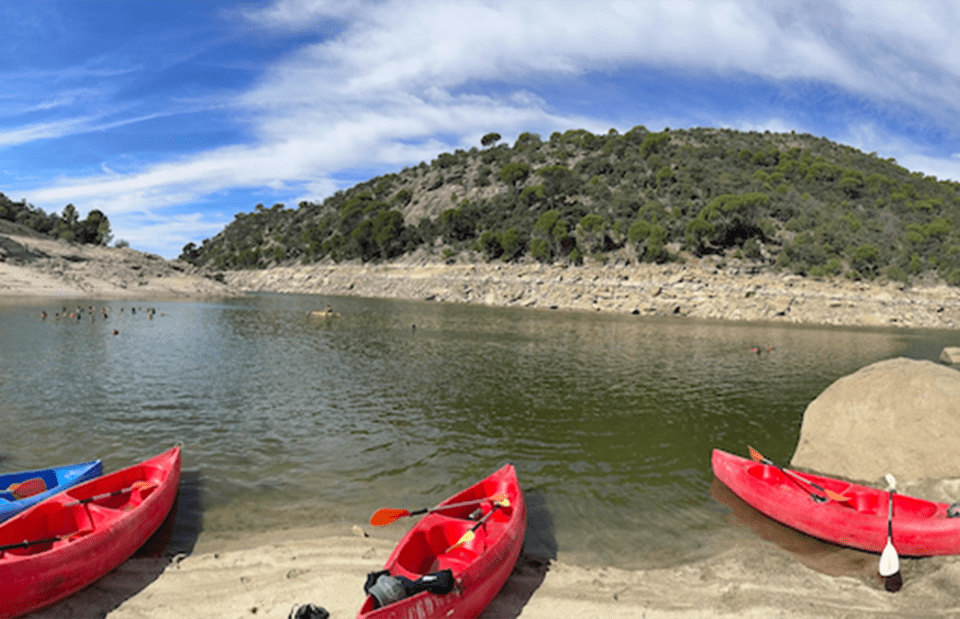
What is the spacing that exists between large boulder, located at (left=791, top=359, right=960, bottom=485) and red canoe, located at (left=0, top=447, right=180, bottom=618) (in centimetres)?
1622

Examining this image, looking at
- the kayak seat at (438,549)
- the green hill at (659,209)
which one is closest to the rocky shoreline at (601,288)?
the green hill at (659,209)

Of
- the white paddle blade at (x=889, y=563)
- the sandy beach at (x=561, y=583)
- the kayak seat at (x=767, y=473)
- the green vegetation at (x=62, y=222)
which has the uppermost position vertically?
the green vegetation at (x=62, y=222)

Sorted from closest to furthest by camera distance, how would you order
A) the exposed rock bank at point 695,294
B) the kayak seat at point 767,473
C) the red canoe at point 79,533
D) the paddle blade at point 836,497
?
the red canoe at point 79,533
the paddle blade at point 836,497
the kayak seat at point 767,473
the exposed rock bank at point 695,294

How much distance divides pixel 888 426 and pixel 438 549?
482 inches

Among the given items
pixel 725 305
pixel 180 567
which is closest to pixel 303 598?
pixel 180 567

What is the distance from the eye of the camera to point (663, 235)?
248 ft

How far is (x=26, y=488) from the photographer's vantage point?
31.6 ft

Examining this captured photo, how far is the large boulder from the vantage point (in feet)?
39.2

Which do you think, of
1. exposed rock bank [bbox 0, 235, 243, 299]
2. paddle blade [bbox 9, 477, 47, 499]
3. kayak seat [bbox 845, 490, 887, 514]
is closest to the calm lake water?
kayak seat [bbox 845, 490, 887, 514]

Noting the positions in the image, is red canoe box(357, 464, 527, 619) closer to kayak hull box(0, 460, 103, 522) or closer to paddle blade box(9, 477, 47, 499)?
kayak hull box(0, 460, 103, 522)

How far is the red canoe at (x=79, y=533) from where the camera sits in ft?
23.0

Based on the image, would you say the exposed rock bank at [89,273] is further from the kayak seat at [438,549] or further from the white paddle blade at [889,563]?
the white paddle blade at [889,563]

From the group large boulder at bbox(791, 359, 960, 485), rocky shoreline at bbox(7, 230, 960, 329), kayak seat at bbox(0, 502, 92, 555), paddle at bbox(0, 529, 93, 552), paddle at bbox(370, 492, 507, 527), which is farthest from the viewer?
rocky shoreline at bbox(7, 230, 960, 329)

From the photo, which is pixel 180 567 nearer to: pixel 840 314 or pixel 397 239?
pixel 840 314
